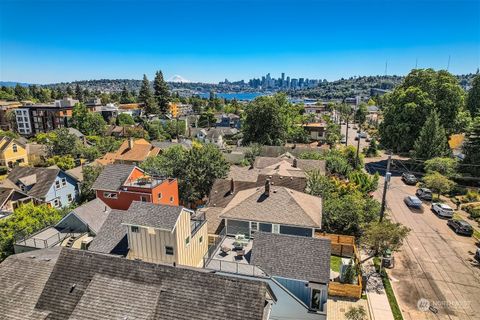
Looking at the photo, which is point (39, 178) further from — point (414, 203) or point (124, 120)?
point (124, 120)

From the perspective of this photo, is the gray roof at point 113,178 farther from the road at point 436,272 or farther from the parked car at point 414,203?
the parked car at point 414,203

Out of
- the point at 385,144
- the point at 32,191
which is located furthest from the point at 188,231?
the point at 385,144

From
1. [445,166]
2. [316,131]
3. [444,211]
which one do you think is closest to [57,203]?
[444,211]

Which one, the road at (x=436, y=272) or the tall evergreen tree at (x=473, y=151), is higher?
the tall evergreen tree at (x=473, y=151)

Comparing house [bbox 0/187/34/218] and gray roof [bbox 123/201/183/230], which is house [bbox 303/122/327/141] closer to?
house [bbox 0/187/34/218]

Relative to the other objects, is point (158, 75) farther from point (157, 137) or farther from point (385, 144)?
point (385, 144)

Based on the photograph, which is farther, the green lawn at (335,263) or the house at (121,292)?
the green lawn at (335,263)

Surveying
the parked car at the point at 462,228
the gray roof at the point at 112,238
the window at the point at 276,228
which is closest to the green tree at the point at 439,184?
the parked car at the point at 462,228
